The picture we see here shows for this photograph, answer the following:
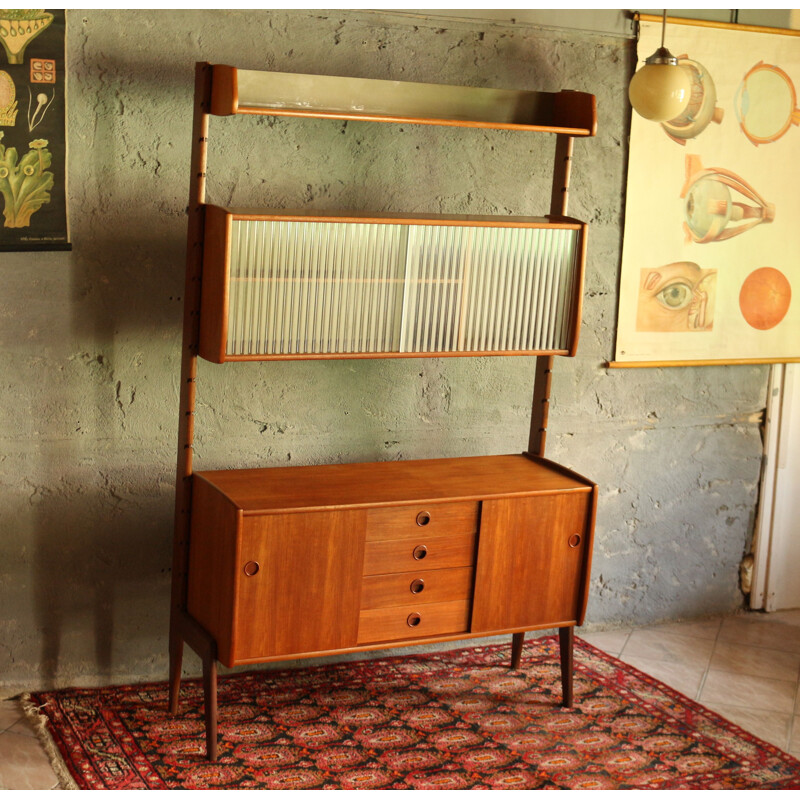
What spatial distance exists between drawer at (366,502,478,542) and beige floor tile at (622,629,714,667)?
4.01 ft

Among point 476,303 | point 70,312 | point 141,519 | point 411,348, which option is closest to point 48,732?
point 141,519

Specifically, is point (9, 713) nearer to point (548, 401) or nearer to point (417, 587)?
point (417, 587)

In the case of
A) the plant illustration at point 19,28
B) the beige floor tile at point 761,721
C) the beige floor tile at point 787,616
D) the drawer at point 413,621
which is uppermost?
the plant illustration at point 19,28

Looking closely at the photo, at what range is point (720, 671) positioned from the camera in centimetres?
436

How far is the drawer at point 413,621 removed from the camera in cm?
362

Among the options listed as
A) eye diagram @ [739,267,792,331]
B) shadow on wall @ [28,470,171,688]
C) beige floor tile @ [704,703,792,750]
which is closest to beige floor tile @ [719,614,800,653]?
beige floor tile @ [704,703,792,750]

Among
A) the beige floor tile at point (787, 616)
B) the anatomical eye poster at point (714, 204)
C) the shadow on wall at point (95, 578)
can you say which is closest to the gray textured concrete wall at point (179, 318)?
the shadow on wall at point (95, 578)

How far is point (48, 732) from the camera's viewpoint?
11.6ft

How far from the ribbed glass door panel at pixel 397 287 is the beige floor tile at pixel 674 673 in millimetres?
1398

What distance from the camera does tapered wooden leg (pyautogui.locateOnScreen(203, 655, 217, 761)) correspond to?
11.2 ft

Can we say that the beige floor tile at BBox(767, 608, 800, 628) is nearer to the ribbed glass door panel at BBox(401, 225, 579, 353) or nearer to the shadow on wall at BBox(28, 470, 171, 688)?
the ribbed glass door panel at BBox(401, 225, 579, 353)

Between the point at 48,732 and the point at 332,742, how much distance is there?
928 millimetres

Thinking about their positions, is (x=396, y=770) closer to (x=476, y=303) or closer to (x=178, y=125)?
(x=476, y=303)

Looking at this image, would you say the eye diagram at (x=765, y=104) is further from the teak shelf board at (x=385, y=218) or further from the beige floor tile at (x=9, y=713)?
the beige floor tile at (x=9, y=713)
